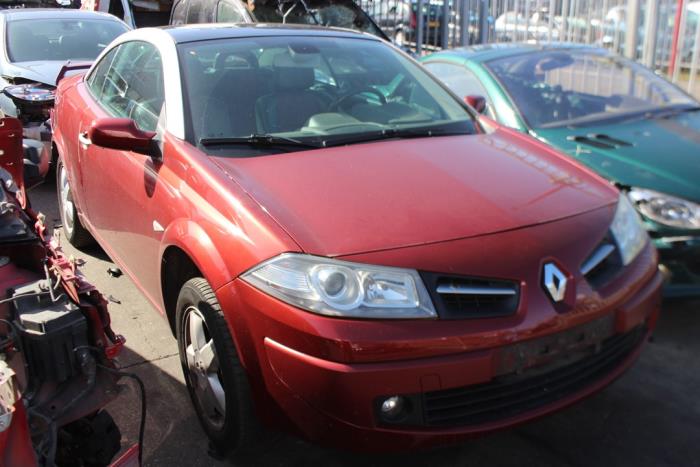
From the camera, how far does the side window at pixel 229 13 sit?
8.84 m

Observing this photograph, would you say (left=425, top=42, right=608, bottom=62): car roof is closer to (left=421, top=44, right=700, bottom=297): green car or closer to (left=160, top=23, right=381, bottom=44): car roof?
(left=421, top=44, right=700, bottom=297): green car

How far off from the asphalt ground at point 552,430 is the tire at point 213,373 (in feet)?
0.56

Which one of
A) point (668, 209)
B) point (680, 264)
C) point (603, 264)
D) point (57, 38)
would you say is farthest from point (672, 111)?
point (57, 38)

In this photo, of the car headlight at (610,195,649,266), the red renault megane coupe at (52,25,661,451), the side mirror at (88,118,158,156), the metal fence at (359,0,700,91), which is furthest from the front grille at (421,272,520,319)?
the metal fence at (359,0,700,91)

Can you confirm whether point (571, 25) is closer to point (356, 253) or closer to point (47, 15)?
point (47, 15)

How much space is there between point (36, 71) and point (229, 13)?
2891 mm

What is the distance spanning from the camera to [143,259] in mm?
3340

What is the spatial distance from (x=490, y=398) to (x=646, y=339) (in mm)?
940

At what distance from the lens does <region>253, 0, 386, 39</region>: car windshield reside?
9.08 meters

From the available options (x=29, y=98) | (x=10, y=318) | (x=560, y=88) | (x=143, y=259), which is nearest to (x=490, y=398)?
(x=10, y=318)

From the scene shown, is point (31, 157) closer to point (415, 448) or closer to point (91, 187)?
point (91, 187)

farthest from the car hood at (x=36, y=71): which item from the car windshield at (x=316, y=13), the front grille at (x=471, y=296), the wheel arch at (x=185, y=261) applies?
the front grille at (x=471, y=296)

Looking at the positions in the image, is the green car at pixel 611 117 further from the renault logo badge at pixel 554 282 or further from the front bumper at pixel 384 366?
the renault logo badge at pixel 554 282

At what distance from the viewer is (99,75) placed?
176 inches
